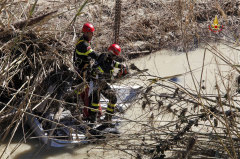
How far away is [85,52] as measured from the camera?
224 inches


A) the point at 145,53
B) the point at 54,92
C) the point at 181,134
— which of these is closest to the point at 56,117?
the point at 54,92

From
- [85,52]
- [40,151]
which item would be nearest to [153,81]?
[85,52]

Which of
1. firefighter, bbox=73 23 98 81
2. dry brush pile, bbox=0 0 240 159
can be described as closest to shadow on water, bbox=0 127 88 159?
dry brush pile, bbox=0 0 240 159

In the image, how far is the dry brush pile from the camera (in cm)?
366

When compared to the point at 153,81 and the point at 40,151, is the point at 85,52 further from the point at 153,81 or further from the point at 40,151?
the point at 153,81

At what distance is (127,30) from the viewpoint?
8977 millimetres

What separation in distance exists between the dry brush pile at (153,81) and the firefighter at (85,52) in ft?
0.89

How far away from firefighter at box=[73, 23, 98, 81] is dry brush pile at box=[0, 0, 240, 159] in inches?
10.6

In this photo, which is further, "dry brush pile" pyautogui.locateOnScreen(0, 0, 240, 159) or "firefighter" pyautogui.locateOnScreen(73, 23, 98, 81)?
"firefighter" pyautogui.locateOnScreen(73, 23, 98, 81)

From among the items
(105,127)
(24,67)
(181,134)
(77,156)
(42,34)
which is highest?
(42,34)

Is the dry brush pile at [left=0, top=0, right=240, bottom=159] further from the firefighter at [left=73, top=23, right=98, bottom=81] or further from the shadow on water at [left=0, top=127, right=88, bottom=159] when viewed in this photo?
the shadow on water at [left=0, top=127, right=88, bottom=159]

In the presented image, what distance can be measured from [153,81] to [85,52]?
2.38 meters

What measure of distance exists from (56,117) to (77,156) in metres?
0.73

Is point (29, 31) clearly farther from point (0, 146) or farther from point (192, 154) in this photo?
point (192, 154)
